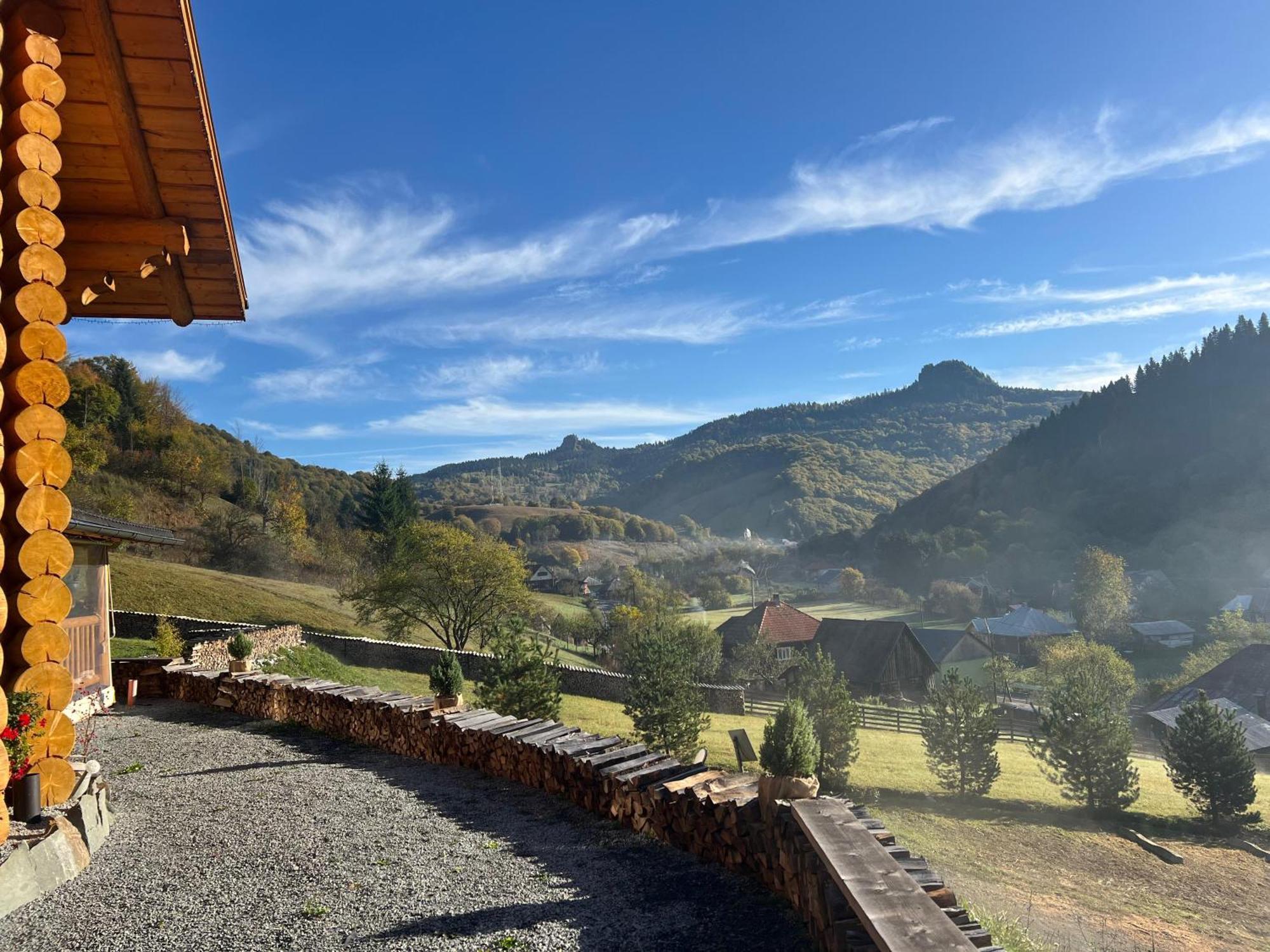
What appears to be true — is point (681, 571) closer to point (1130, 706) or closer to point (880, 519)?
point (880, 519)

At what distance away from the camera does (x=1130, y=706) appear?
4806 cm

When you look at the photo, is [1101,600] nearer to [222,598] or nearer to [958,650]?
[958,650]

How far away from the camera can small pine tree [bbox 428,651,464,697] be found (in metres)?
10.5

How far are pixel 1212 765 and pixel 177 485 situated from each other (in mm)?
57057

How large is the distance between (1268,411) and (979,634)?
3397 inches

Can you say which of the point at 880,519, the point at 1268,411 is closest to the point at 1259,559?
the point at 1268,411

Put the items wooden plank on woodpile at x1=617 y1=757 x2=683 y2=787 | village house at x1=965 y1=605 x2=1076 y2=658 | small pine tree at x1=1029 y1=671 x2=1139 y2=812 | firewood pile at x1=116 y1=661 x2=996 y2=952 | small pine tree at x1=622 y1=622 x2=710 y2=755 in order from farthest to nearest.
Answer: village house at x1=965 y1=605 x2=1076 y2=658 < small pine tree at x1=1029 y1=671 x2=1139 y2=812 < small pine tree at x1=622 y1=622 x2=710 y2=755 < wooden plank on woodpile at x1=617 y1=757 x2=683 y2=787 < firewood pile at x1=116 y1=661 x2=996 y2=952

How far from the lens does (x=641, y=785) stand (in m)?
6.49

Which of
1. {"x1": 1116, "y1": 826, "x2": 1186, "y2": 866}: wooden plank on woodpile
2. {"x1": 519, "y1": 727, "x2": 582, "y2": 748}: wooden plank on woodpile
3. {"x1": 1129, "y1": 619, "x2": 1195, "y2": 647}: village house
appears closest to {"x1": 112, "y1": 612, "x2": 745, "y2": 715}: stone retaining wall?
{"x1": 1116, "y1": 826, "x2": 1186, "y2": 866}: wooden plank on woodpile

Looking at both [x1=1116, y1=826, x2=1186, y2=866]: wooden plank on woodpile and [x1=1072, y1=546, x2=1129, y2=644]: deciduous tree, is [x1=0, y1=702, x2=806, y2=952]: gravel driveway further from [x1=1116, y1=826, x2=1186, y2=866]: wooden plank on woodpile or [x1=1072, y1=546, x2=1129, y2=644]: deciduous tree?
[x1=1072, y1=546, x2=1129, y2=644]: deciduous tree

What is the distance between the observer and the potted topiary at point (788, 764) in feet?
16.8

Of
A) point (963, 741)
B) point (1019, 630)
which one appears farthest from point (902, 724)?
point (1019, 630)

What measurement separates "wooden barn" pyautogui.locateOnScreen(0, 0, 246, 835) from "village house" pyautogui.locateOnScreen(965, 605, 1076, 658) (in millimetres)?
68079

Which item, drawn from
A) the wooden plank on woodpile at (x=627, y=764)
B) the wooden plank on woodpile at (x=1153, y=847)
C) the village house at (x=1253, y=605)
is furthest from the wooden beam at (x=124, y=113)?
the village house at (x=1253, y=605)
